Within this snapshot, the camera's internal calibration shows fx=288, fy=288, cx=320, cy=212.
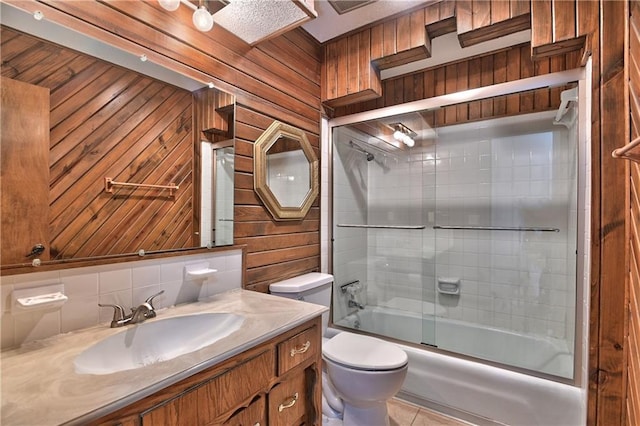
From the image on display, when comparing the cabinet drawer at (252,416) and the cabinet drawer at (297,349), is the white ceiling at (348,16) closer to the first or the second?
the cabinet drawer at (297,349)

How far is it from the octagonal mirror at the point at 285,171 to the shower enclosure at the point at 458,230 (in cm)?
38

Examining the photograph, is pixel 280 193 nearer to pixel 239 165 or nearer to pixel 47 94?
pixel 239 165

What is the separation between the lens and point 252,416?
0.95 meters

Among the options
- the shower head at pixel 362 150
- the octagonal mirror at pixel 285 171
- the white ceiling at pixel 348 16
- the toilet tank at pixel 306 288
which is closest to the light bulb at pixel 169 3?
the octagonal mirror at pixel 285 171

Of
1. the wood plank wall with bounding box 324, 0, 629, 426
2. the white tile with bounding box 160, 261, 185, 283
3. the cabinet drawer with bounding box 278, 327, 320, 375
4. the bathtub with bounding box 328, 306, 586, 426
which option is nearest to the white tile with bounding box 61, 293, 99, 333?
the white tile with bounding box 160, 261, 185, 283

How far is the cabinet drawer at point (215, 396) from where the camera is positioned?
72cm

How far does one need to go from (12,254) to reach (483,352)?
254 cm

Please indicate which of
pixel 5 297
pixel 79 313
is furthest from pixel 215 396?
pixel 5 297

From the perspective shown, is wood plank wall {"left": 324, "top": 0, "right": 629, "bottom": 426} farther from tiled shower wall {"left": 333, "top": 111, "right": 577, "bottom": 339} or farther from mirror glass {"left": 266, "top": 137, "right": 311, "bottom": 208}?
mirror glass {"left": 266, "top": 137, "right": 311, "bottom": 208}

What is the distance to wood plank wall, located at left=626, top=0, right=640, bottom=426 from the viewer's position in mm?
941

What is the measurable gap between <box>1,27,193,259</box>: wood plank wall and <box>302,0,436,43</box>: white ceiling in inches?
44.2

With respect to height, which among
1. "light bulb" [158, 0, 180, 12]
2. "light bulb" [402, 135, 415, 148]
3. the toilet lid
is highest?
"light bulb" [158, 0, 180, 12]

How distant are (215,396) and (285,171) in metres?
1.38

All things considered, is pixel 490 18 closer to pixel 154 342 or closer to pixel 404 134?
pixel 404 134
